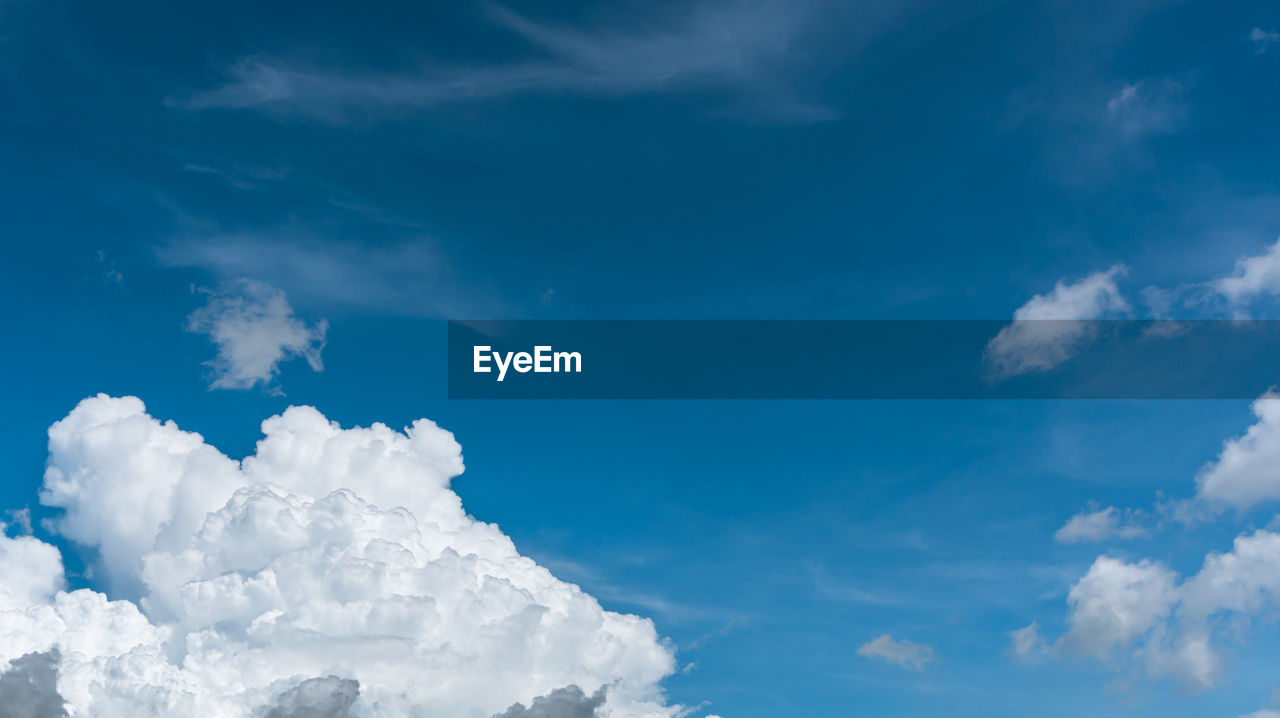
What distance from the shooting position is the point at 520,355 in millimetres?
139750
